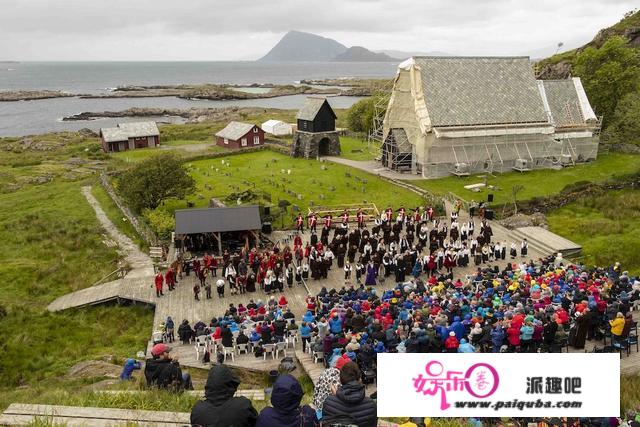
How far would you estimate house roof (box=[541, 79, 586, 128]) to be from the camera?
5031 cm

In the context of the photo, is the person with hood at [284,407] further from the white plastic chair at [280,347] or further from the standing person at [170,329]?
the standing person at [170,329]

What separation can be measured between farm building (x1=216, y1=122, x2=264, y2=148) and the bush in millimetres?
28442

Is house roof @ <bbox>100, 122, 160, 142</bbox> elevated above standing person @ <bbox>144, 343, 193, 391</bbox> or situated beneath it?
elevated above

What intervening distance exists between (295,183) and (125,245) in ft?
53.2

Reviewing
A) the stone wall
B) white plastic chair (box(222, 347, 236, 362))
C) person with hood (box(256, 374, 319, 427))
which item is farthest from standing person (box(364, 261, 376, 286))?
the stone wall

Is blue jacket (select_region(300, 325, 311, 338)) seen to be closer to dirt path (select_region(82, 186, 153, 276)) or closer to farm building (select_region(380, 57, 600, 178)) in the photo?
dirt path (select_region(82, 186, 153, 276))

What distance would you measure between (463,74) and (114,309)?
38.9 metres

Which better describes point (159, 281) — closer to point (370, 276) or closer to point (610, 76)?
point (370, 276)

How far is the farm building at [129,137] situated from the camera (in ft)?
219

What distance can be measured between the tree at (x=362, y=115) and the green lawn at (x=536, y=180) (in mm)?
28072

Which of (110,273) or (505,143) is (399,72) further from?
(110,273)

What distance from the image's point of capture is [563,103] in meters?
51.2

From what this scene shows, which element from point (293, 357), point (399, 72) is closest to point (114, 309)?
point (293, 357)

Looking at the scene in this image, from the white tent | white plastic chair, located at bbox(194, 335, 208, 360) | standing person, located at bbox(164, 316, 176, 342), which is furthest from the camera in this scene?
the white tent
